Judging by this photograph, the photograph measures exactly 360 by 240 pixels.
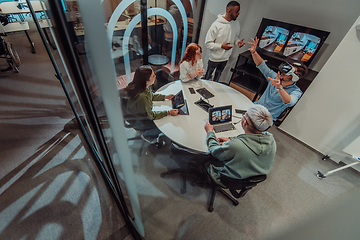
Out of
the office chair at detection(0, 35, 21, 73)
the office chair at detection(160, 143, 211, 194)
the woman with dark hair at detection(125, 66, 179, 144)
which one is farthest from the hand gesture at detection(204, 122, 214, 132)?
the office chair at detection(0, 35, 21, 73)

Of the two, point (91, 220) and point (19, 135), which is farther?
point (19, 135)

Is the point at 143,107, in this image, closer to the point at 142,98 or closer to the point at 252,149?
the point at 142,98

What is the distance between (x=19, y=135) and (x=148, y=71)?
2334mm

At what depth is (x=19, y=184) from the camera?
1.96m

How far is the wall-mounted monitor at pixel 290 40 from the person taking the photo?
8.38ft

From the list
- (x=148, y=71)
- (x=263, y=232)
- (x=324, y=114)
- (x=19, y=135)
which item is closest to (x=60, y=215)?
(x=19, y=135)

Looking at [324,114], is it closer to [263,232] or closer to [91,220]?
[263,232]

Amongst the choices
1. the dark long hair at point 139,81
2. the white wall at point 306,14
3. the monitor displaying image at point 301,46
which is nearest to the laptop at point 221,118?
the dark long hair at point 139,81

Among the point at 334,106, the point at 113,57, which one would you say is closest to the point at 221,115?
the point at 113,57

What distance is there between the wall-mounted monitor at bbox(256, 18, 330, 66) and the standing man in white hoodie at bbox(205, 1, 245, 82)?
517mm

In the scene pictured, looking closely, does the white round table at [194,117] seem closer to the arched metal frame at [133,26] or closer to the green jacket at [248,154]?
the green jacket at [248,154]

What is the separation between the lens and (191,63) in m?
2.50

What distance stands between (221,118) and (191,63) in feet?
3.55

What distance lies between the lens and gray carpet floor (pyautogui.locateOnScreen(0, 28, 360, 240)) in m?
1.72
